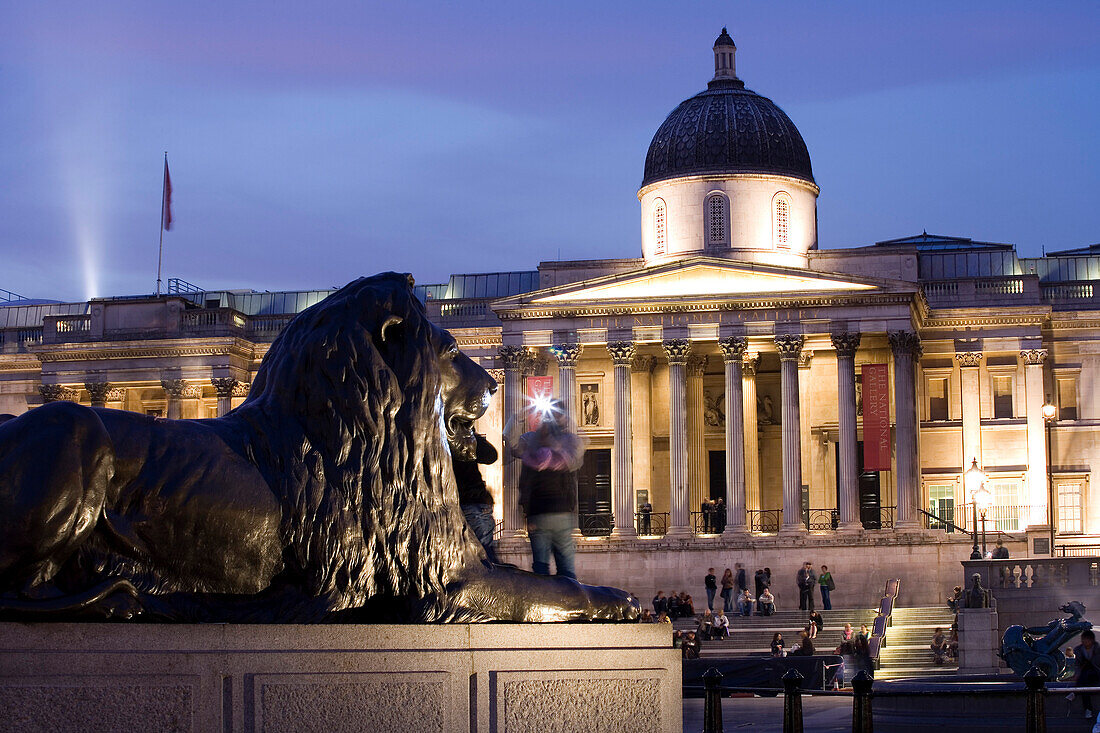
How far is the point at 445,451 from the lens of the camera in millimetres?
7879

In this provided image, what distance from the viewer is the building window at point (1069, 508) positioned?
5627cm

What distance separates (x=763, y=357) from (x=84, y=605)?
5082 centimetres

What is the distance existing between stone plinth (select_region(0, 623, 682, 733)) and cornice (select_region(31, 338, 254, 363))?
2120 inches

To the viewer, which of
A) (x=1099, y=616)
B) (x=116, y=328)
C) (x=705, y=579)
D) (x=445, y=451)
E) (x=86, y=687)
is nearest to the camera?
(x=86, y=687)

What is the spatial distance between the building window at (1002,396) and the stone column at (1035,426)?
0.77m

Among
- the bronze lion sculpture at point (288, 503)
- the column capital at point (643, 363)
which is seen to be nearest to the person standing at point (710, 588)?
the column capital at point (643, 363)

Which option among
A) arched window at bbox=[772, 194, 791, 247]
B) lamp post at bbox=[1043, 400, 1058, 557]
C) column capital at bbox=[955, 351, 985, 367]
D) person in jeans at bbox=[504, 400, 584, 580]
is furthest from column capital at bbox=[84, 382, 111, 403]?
person in jeans at bbox=[504, 400, 584, 580]

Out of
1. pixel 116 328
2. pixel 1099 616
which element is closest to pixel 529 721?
pixel 1099 616

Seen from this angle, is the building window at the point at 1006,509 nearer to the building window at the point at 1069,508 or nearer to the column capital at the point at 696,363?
Result: the building window at the point at 1069,508

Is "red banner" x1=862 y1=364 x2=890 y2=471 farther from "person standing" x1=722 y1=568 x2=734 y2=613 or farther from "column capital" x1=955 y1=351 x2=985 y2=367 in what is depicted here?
"person standing" x1=722 y1=568 x2=734 y2=613

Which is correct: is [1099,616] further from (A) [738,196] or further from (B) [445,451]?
(B) [445,451]

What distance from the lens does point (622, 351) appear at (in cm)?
5350

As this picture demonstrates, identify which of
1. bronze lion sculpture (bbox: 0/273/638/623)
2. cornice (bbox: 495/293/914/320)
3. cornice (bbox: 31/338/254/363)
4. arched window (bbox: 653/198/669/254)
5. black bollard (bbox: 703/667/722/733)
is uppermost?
arched window (bbox: 653/198/669/254)

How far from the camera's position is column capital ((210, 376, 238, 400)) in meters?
60.2
